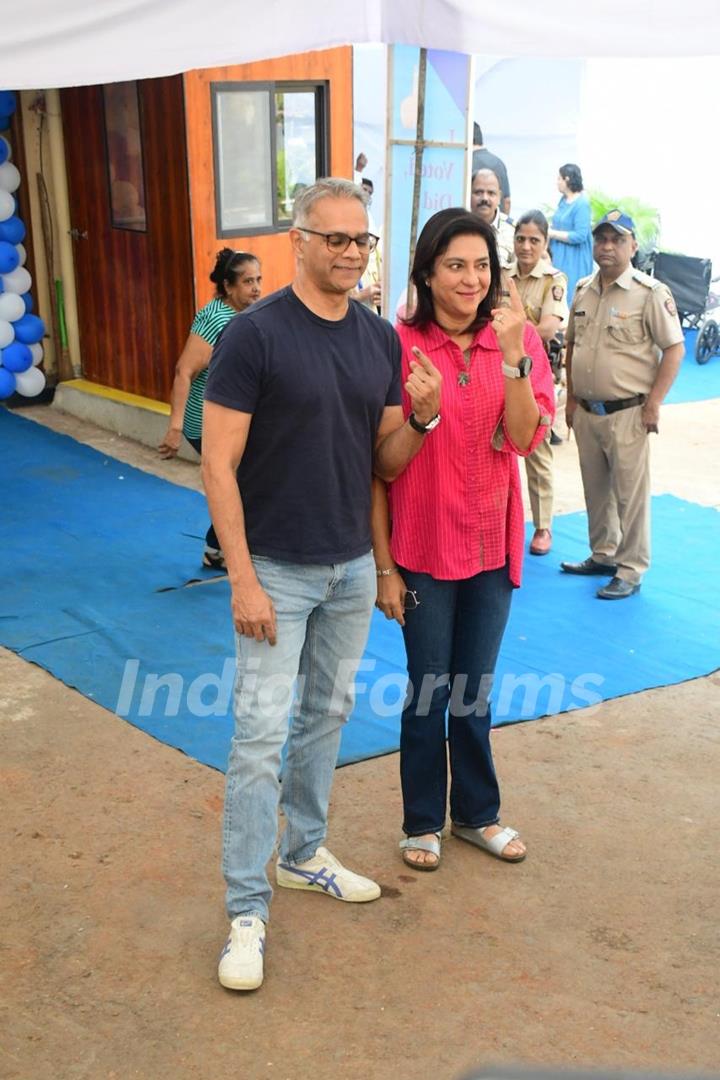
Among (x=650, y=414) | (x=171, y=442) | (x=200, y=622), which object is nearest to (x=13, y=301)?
(x=171, y=442)

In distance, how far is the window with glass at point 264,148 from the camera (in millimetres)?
7945

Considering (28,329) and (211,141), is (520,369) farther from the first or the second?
(28,329)

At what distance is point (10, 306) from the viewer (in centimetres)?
873

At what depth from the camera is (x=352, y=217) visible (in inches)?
114

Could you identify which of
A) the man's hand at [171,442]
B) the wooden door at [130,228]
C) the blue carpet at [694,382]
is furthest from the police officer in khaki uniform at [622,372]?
the blue carpet at [694,382]

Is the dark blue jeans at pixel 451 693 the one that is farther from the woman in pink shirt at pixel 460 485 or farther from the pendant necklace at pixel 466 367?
the pendant necklace at pixel 466 367

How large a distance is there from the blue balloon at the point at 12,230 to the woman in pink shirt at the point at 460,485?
6038 millimetres

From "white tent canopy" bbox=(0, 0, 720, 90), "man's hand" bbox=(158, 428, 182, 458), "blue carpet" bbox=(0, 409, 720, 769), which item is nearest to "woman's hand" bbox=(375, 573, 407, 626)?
"blue carpet" bbox=(0, 409, 720, 769)

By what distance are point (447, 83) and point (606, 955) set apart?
5.19 m

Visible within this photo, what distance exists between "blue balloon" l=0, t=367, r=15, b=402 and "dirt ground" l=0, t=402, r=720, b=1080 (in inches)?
185

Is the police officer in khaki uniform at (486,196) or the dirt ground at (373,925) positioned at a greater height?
the police officer in khaki uniform at (486,196)

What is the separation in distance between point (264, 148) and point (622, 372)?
347 cm

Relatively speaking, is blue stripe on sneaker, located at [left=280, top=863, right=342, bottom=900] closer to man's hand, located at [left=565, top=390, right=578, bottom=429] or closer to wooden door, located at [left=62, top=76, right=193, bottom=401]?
man's hand, located at [left=565, top=390, right=578, bottom=429]

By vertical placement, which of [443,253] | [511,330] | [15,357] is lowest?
[15,357]
